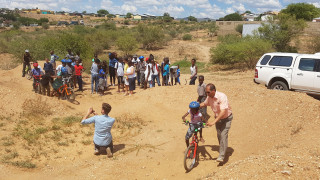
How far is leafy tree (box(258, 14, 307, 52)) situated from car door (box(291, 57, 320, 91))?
1538 cm

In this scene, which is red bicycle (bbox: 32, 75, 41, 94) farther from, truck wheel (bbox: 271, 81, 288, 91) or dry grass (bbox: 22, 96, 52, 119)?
truck wheel (bbox: 271, 81, 288, 91)

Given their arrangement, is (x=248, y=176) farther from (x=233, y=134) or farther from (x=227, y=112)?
(x=233, y=134)

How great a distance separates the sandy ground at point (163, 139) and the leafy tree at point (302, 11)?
46949mm

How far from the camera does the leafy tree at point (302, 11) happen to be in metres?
49.2

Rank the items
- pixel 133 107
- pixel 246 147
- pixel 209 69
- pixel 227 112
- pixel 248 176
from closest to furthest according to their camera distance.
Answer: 1. pixel 248 176
2. pixel 227 112
3. pixel 246 147
4. pixel 133 107
5. pixel 209 69

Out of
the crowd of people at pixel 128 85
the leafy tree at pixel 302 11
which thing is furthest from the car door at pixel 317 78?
the leafy tree at pixel 302 11

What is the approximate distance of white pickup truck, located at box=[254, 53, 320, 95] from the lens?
9125 millimetres

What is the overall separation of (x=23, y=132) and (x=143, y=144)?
317cm

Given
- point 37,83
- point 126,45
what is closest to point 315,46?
point 126,45

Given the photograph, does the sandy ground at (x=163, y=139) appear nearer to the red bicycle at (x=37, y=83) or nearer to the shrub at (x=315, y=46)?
the red bicycle at (x=37, y=83)

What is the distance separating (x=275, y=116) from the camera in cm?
794

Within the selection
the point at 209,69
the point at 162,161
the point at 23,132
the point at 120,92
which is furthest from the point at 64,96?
the point at 209,69

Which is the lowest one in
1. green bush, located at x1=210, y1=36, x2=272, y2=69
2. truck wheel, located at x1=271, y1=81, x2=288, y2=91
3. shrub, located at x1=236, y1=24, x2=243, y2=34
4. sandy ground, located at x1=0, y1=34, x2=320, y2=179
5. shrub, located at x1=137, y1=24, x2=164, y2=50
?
sandy ground, located at x1=0, y1=34, x2=320, y2=179

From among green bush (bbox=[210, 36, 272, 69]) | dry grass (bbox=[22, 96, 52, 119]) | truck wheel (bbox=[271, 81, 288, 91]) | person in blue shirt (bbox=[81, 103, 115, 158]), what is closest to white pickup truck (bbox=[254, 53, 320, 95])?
truck wheel (bbox=[271, 81, 288, 91])
